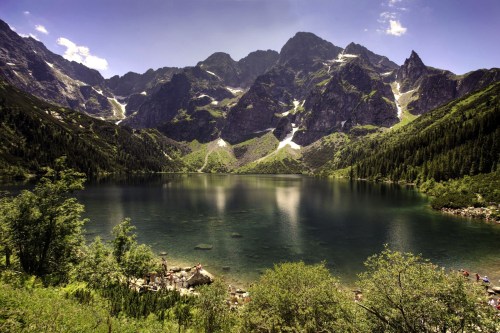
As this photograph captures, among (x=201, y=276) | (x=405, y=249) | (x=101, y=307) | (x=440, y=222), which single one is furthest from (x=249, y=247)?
(x=440, y=222)

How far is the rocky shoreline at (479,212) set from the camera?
91575 millimetres

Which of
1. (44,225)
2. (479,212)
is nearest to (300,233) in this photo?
(44,225)

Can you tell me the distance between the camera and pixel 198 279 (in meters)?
48.7

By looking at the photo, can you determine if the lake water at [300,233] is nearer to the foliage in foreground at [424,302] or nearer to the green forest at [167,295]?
the green forest at [167,295]

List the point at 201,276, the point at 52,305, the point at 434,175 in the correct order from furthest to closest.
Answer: the point at 434,175
the point at 201,276
the point at 52,305

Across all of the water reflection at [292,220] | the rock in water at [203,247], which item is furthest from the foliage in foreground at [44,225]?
the water reflection at [292,220]

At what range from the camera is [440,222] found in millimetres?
92375

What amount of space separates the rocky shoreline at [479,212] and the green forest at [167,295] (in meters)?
77.9

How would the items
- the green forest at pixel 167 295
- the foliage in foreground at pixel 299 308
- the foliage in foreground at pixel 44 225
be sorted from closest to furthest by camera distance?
the green forest at pixel 167 295 → the foliage in foreground at pixel 299 308 → the foliage in foreground at pixel 44 225

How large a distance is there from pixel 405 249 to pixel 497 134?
147m

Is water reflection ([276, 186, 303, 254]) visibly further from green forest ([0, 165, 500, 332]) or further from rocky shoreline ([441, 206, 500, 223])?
rocky shoreline ([441, 206, 500, 223])

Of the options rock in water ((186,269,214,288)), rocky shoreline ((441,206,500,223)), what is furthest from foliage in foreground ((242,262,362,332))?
rocky shoreline ((441,206,500,223))

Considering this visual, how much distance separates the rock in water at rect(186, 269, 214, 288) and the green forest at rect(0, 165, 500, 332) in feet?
23.8

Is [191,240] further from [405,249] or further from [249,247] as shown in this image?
[405,249]
